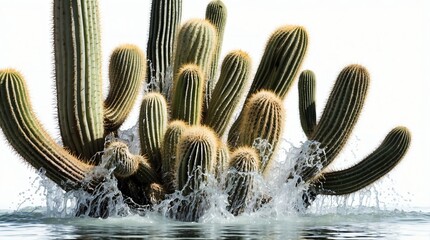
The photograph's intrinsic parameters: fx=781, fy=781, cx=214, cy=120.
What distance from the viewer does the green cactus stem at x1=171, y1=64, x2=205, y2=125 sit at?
39.3ft

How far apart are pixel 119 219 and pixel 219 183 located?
1554mm

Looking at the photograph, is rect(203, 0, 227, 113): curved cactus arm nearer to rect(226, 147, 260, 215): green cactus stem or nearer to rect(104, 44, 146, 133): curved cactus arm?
rect(104, 44, 146, 133): curved cactus arm

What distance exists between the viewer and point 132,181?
12.4m

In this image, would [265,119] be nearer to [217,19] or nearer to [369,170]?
[369,170]

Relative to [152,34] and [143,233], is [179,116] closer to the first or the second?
[152,34]

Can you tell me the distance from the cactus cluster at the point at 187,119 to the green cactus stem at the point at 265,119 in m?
0.02

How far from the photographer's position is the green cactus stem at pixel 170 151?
11594mm

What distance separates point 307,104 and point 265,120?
224cm

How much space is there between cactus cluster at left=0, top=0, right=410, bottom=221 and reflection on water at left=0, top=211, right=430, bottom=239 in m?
0.59

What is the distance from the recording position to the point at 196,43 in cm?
1278

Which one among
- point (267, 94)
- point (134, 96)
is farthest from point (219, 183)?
point (134, 96)

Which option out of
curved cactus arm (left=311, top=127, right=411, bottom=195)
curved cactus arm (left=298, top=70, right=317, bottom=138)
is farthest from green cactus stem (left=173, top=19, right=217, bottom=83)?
curved cactus arm (left=311, top=127, right=411, bottom=195)

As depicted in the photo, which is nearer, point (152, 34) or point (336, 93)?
point (336, 93)

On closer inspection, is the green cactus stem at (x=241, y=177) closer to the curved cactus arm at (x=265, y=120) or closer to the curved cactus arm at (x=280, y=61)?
the curved cactus arm at (x=265, y=120)
